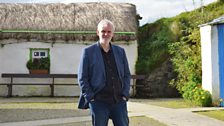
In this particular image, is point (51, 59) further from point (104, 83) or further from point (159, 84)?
point (104, 83)

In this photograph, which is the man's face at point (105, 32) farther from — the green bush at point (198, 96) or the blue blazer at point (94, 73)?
the green bush at point (198, 96)

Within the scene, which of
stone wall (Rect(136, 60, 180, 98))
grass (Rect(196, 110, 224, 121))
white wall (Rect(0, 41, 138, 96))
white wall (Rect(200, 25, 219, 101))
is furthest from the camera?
white wall (Rect(0, 41, 138, 96))

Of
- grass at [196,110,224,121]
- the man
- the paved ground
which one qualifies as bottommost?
the paved ground

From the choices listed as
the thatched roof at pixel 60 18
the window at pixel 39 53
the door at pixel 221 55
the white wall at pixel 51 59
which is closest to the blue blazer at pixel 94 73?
the door at pixel 221 55

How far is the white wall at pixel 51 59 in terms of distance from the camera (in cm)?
1952

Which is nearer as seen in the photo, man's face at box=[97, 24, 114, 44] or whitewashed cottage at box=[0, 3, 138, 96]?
man's face at box=[97, 24, 114, 44]

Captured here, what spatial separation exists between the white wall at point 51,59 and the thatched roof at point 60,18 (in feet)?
1.35

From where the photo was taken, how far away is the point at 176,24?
64.6 ft

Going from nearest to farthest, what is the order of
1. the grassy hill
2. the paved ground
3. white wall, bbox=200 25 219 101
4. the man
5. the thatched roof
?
the man
the paved ground
white wall, bbox=200 25 219 101
the grassy hill
the thatched roof

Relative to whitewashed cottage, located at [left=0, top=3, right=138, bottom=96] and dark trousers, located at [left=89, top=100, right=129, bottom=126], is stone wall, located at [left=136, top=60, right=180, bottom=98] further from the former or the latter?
dark trousers, located at [left=89, top=100, right=129, bottom=126]

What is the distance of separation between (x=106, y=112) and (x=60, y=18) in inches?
606

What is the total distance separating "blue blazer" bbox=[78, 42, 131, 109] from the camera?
5434mm

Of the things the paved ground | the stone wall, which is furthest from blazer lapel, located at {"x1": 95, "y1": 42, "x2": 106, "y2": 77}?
the stone wall

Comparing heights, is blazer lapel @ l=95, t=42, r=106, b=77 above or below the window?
below
